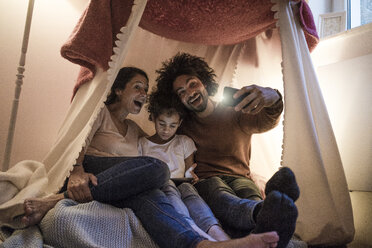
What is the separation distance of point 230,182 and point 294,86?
44 centimetres

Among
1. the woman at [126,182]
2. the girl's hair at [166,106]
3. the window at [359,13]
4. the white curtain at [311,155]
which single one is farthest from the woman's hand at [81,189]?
the window at [359,13]

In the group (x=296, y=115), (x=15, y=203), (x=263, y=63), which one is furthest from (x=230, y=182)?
(x=15, y=203)

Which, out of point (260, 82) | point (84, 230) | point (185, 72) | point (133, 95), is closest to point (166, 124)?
point (133, 95)

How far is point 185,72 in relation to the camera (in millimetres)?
1597

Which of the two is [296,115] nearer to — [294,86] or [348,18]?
[294,86]

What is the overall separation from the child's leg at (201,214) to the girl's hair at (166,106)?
1.09 ft

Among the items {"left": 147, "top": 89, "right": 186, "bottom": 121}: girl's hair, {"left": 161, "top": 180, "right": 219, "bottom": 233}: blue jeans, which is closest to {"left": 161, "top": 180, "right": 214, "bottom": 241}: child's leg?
{"left": 161, "top": 180, "right": 219, "bottom": 233}: blue jeans

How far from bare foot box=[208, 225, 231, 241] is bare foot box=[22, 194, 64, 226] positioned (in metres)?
0.47

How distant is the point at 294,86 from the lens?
1.21 meters

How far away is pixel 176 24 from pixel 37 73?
0.76 meters

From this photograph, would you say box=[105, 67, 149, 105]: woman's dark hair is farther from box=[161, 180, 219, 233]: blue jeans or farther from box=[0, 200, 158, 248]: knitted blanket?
box=[0, 200, 158, 248]: knitted blanket

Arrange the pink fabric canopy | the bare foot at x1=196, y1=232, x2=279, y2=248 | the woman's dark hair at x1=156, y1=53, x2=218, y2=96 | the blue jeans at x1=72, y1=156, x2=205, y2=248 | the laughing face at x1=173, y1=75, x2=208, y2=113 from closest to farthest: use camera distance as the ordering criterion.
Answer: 1. the bare foot at x1=196, y1=232, x2=279, y2=248
2. the blue jeans at x1=72, y1=156, x2=205, y2=248
3. the pink fabric canopy
4. the laughing face at x1=173, y1=75, x2=208, y2=113
5. the woman's dark hair at x1=156, y1=53, x2=218, y2=96

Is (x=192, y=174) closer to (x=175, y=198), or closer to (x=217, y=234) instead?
(x=175, y=198)

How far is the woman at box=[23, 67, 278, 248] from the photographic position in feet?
2.80
